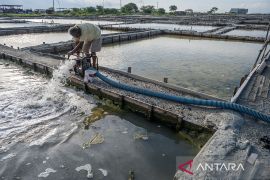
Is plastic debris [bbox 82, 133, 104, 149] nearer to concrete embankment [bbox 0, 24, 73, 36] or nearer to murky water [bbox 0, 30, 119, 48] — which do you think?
murky water [bbox 0, 30, 119, 48]

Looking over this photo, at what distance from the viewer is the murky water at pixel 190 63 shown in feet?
45.3

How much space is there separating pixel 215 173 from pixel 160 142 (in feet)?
8.60

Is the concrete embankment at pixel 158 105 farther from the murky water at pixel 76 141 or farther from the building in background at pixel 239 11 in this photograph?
the building in background at pixel 239 11

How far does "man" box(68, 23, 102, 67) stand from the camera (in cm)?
952

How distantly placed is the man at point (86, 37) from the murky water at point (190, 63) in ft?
16.8

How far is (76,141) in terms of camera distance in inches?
290

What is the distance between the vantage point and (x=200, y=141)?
290 inches

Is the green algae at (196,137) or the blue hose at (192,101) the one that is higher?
the blue hose at (192,101)

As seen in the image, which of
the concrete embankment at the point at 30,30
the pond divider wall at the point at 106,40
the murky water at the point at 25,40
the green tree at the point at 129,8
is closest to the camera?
the pond divider wall at the point at 106,40

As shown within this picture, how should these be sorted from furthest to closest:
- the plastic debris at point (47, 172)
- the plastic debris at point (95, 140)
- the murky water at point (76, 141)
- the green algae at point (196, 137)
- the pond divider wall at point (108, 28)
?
1. the pond divider wall at point (108, 28)
2. the green algae at point (196, 137)
3. the plastic debris at point (95, 140)
4. the murky water at point (76, 141)
5. the plastic debris at point (47, 172)

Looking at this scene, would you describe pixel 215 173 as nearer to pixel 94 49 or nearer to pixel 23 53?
pixel 94 49

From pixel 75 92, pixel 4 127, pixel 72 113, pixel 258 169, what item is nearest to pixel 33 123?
pixel 4 127

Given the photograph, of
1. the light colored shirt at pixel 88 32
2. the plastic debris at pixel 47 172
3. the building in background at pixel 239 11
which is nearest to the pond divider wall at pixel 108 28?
the light colored shirt at pixel 88 32

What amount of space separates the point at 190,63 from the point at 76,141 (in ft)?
42.9
